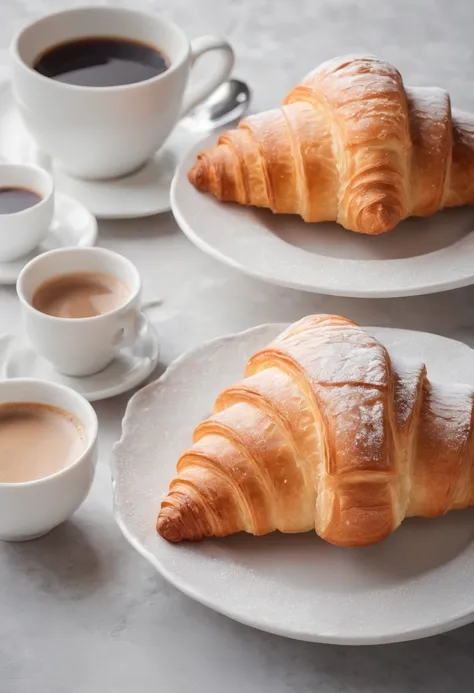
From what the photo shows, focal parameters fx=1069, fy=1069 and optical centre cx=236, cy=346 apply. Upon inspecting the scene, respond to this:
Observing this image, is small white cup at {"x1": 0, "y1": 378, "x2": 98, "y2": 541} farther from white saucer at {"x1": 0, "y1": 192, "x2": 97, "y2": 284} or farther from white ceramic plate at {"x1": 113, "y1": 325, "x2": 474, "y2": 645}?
white saucer at {"x1": 0, "y1": 192, "x2": 97, "y2": 284}

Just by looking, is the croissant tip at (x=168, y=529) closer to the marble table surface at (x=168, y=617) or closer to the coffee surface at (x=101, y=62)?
the marble table surface at (x=168, y=617)

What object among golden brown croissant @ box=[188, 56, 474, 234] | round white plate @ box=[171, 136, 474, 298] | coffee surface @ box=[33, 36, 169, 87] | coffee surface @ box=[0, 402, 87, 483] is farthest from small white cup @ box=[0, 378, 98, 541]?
coffee surface @ box=[33, 36, 169, 87]

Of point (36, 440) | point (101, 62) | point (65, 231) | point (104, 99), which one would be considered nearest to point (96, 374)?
point (36, 440)

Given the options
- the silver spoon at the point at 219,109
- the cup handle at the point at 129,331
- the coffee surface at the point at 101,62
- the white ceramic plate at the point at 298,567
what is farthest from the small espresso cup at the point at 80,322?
the silver spoon at the point at 219,109

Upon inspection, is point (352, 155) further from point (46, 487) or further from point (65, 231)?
point (46, 487)

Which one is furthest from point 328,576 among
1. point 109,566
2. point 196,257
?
point 196,257

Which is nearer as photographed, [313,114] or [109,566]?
[109,566]

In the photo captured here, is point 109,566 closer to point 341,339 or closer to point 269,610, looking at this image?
point 269,610
